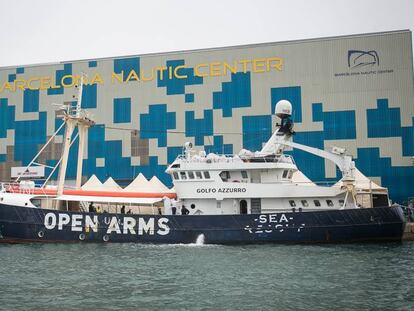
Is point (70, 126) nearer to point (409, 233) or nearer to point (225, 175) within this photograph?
point (225, 175)

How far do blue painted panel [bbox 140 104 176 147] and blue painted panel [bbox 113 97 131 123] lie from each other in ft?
5.28

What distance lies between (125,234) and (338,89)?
26740 millimetres

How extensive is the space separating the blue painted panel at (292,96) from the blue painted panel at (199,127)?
6.09 m

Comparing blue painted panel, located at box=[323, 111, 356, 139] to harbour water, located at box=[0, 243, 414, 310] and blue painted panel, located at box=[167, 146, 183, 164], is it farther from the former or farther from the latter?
harbour water, located at box=[0, 243, 414, 310]

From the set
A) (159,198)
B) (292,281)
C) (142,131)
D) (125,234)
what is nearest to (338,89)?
(142,131)

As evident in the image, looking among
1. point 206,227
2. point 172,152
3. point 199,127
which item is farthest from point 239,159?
point 172,152

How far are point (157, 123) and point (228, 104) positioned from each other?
7.36 meters

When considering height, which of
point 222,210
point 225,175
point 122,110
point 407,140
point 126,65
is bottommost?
point 222,210

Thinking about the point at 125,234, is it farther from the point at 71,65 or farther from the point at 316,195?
the point at 71,65

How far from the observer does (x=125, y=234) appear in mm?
24156

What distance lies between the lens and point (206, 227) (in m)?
23.6

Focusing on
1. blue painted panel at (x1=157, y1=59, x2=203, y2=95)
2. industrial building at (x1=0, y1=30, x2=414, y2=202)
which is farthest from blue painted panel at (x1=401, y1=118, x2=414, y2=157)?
blue painted panel at (x1=157, y1=59, x2=203, y2=95)

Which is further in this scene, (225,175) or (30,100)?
(30,100)

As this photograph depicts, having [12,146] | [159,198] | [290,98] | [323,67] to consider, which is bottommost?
[159,198]
